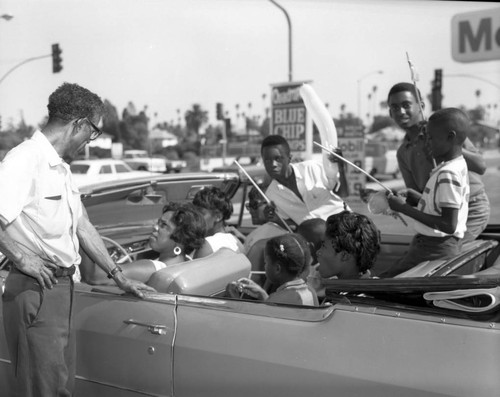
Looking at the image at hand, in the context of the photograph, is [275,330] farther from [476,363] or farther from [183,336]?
[476,363]

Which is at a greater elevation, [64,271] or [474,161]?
[474,161]

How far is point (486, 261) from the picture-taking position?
3.53 m

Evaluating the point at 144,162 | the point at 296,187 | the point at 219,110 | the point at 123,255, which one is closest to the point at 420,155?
the point at 296,187

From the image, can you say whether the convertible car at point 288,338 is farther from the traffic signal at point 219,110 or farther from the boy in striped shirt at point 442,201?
the traffic signal at point 219,110

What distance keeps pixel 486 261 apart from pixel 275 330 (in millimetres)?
1683

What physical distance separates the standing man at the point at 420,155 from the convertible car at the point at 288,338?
2.64 ft

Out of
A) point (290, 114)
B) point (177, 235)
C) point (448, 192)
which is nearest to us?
point (448, 192)

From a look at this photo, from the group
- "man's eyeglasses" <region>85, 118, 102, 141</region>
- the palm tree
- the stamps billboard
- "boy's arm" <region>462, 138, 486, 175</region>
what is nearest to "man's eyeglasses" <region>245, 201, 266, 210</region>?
"boy's arm" <region>462, 138, 486, 175</region>

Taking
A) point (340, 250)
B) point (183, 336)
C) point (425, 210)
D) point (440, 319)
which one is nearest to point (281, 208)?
point (425, 210)

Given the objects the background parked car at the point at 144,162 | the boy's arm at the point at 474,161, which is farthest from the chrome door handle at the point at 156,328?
the background parked car at the point at 144,162

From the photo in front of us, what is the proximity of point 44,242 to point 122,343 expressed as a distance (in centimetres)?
54

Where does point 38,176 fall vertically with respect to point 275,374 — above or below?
above

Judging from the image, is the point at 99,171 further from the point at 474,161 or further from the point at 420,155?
the point at 474,161

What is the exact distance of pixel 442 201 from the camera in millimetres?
3152
